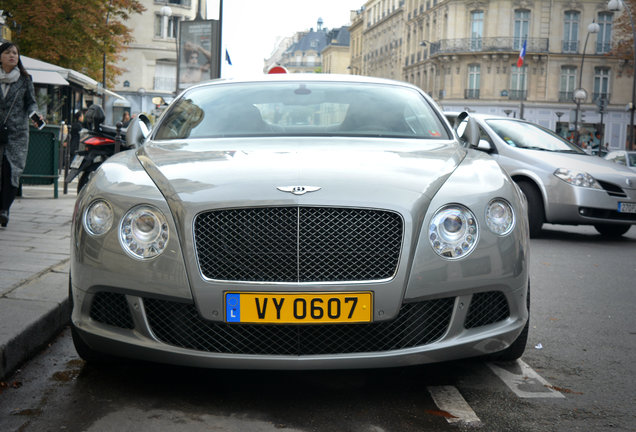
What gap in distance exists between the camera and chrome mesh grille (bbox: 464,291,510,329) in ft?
11.6

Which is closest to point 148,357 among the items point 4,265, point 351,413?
point 351,413

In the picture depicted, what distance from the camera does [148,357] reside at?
3.46m

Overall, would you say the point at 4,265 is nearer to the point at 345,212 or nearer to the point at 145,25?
the point at 345,212

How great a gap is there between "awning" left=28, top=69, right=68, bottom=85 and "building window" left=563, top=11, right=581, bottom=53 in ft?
155

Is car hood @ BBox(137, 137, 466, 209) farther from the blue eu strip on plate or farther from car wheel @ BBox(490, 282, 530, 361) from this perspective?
car wheel @ BBox(490, 282, 530, 361)

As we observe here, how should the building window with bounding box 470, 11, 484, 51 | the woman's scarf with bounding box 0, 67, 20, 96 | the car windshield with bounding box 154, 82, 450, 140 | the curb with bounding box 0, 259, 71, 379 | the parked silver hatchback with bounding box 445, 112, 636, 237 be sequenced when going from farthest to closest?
1. the building window with bounding box 470, 11, 484, 51
2. the parked silver hatchback with bounding box 445, 112, 636, 237
3. the woman's scarf with bounding box 0, 67, 20, 96
4. the car windshield with bounding box 154, 82, 450, 140
5. the curb with bounding box 0, 259, 71, 379

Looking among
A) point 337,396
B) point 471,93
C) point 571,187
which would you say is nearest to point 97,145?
point 571,187

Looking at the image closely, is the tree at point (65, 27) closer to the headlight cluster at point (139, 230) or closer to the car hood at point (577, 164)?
the car hood at point (577, 164)

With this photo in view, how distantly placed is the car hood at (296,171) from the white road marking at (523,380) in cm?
96

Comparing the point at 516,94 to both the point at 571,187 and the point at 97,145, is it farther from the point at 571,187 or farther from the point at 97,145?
the point at 97,145

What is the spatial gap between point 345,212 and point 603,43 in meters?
59.3

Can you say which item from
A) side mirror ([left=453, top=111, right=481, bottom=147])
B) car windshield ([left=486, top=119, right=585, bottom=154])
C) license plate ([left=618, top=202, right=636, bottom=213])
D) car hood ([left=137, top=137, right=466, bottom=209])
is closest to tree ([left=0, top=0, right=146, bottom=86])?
car windshield ([left=486, top=119, right=585, bottom=154])

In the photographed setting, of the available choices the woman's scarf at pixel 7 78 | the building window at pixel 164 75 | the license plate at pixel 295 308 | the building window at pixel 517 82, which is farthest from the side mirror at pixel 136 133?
the building window at pixel 164 75

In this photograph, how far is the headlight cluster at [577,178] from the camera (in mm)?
9984
